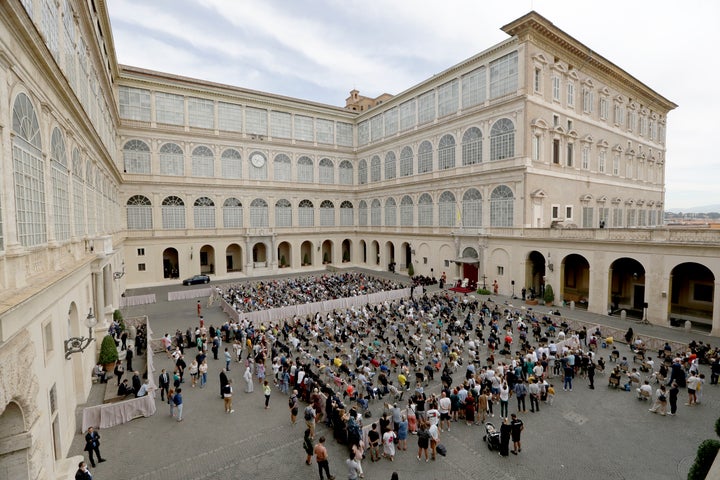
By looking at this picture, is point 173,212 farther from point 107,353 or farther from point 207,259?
point 107,353

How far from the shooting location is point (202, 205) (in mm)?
→ 42812

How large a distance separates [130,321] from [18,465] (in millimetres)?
18891

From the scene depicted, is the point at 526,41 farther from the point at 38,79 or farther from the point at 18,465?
the point at 18,465

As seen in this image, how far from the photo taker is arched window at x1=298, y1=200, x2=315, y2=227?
4916 centimetres

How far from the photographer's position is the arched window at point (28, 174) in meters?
8.20

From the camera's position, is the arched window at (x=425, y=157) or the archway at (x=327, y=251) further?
the archway at (x=327, y=251)

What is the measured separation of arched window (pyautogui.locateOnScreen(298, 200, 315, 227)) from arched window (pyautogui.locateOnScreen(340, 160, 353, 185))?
19.7 feet

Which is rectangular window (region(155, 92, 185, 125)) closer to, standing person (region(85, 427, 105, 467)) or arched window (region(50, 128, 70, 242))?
arched window (region(50, 128, 70, 242))

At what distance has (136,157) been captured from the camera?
39.1m

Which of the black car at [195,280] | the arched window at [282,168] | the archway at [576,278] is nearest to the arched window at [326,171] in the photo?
the arched window at [282,168]

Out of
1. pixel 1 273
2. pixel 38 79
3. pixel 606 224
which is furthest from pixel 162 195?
pixel 606 224

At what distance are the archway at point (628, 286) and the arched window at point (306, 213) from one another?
3457 centimetres

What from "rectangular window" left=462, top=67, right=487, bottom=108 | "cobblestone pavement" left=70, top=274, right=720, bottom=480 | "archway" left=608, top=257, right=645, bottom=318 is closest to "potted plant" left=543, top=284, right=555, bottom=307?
"archway" left=608, top=257, right=645, bottom=318

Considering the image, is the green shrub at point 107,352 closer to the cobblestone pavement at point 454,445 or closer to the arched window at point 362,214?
the cobblestone pavement at point 454,445
